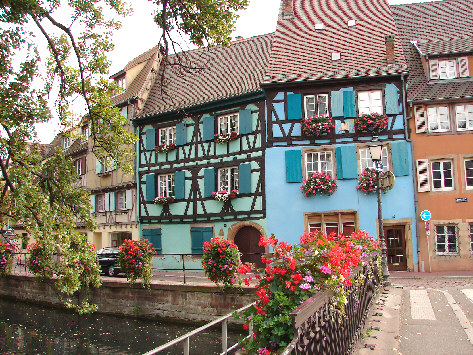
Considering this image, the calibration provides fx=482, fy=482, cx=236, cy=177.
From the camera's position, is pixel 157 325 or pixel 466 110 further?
pixel 466 110

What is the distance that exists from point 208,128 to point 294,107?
446 centimetres

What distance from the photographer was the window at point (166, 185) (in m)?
24.0

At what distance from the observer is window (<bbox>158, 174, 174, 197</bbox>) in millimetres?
24016

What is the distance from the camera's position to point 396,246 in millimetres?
19672

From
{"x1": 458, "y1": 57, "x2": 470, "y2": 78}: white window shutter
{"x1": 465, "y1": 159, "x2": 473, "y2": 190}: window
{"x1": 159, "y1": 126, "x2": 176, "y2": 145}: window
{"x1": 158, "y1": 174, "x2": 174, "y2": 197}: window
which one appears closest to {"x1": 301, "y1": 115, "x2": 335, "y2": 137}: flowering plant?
{"x1": 465, "y1": 159, "x2": 473, "y2": 190}: window

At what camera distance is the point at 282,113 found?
20406mm

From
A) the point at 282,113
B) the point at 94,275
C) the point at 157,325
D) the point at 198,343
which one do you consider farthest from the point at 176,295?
the point at 282,113

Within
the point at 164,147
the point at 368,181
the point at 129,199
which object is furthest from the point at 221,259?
the point at 129,199

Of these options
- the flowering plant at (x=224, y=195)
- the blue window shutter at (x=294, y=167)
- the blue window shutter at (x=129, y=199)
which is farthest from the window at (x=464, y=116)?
the blue window shutter at (x=129, y=199)

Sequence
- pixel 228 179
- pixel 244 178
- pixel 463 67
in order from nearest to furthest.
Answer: pixel 463 67 < pixel 244 178 < pixel 228 179

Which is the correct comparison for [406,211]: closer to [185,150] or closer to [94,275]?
[185,150]

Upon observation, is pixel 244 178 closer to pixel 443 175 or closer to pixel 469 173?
pixel 443 175

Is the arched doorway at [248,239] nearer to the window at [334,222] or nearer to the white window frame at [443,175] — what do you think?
the window at [334,222]

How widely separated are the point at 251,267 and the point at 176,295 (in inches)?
449
